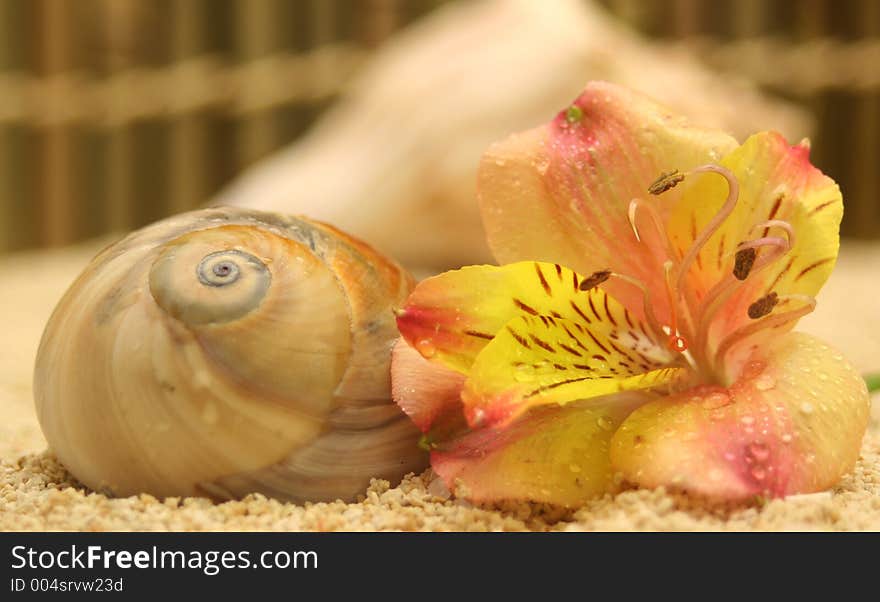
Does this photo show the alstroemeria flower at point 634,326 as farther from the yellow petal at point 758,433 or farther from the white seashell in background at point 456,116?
the white seashell in background at point 456,116

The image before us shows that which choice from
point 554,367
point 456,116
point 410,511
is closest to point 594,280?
point 554,367

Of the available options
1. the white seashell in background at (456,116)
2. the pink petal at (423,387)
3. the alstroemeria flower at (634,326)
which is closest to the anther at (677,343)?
the alstroemeria flower at (634,326)

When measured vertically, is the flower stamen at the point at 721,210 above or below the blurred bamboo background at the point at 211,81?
above

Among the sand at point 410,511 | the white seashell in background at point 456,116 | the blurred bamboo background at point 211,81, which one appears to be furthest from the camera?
the blurred bamboo background at point 211,81

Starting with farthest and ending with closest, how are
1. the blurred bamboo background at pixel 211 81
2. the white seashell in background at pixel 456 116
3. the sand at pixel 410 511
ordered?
1. the blurred bamboo background at pixel 211 81
2. the white seashell in background at pixel 456 116
3. the sand at pixel 410 511

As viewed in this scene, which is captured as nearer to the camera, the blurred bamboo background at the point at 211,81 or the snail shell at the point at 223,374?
the snail shell at the point at 223,374

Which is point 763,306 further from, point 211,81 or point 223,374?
point 211,81

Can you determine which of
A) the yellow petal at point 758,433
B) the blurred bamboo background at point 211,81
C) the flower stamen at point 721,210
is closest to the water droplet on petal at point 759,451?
the yellow petal at point 758,433

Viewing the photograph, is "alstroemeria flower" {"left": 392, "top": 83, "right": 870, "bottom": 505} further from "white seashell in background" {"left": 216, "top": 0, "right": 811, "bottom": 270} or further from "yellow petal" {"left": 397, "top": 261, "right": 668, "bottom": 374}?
"white seashell in background" {"left": 216, "top": 0, "right": 811, "bottom": 270}

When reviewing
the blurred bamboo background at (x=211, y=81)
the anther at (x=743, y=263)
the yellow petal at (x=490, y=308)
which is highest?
the anther at (x=743, y=263)
